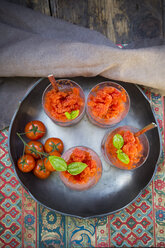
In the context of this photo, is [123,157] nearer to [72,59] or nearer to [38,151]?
[38,151]

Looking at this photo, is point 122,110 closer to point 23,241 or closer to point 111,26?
point 111,26

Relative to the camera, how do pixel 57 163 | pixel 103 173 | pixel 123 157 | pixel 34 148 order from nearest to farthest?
pixel 57 163 → pixel 123 157 → pixel 34 148 → pixel 103 173

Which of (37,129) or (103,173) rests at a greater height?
(37,129)

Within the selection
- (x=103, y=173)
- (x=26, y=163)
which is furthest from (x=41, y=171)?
(x=103, y=173)

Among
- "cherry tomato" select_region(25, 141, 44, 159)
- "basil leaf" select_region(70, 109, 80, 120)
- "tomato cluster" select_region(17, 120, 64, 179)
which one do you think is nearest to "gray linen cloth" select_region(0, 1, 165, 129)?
"basil leaf" select_region(70, 109, 80, 120)

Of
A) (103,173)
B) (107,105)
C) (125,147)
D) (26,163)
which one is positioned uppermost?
(107,105)

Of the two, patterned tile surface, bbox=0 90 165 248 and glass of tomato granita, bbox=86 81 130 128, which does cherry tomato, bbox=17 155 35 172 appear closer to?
patterned tile surface, bbox=0 90 165 248

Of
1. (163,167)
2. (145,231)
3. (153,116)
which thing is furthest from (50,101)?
(145,231)
